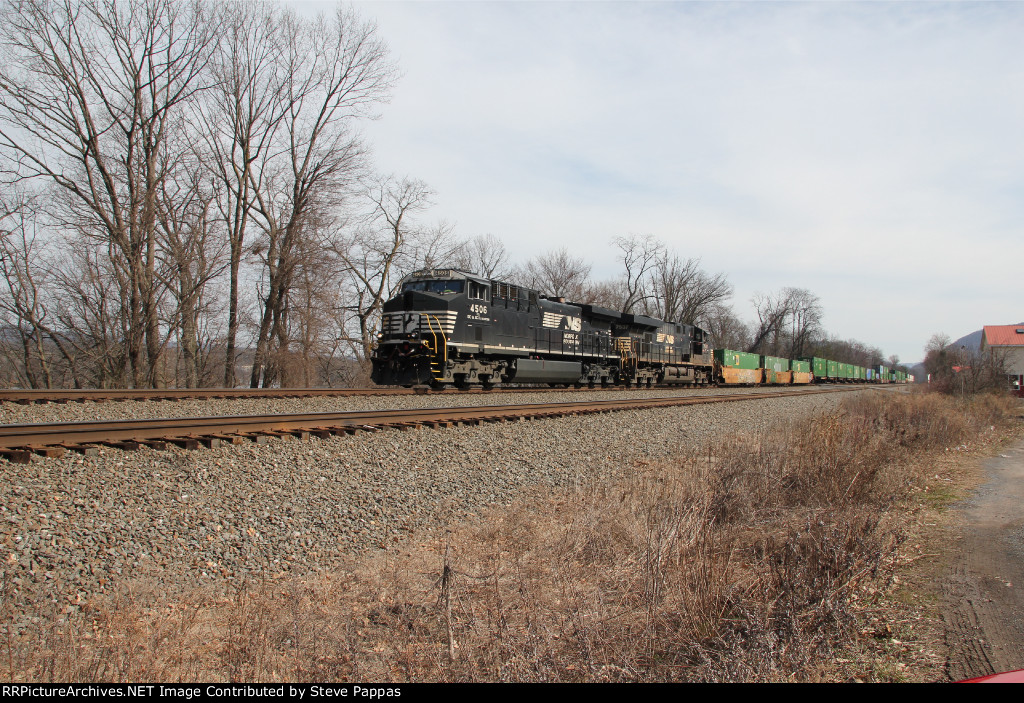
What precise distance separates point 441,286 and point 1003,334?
7268 cm

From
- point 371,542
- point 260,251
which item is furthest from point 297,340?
point 371,542

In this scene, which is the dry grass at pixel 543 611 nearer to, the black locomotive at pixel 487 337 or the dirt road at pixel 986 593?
the dirt road at pixel 986 593

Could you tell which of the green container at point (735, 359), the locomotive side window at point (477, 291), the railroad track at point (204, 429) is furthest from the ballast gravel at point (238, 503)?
the green container at point (735, 359)

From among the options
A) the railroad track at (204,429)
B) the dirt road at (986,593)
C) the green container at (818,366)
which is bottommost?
the dirt road at (986,593)

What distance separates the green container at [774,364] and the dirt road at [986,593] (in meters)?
37.7

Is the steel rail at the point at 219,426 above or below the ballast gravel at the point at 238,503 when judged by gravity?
above

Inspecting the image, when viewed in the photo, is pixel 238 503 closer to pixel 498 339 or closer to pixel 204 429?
pixel 204 429

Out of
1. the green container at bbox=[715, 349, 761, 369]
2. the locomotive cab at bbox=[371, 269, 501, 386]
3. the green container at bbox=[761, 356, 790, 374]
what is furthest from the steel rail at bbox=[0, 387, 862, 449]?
the green container at bbox=[761, 356, 790, 374]

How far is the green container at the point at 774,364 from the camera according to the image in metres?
44.1

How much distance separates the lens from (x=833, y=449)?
786 centimetres

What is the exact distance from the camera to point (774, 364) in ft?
151

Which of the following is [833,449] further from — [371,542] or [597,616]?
[371,542]

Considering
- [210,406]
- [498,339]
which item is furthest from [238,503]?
[498,339]
